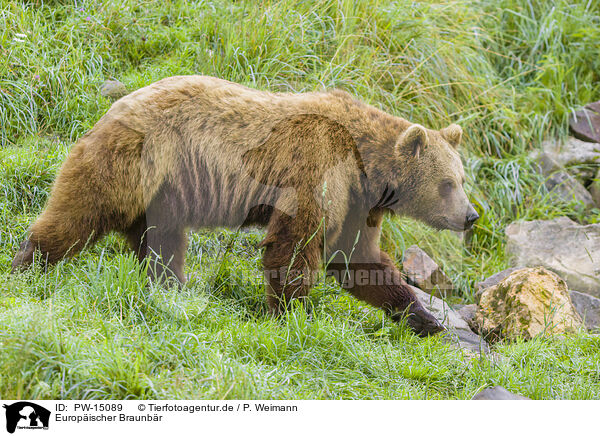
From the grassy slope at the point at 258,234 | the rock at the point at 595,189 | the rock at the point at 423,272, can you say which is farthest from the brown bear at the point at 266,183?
the rock at the point at 595,189

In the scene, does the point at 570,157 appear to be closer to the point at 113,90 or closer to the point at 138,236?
the point at 113,90

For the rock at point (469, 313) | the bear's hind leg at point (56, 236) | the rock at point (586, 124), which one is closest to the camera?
the bear's hind leg at point (56, 236)

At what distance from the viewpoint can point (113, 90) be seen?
257 inches

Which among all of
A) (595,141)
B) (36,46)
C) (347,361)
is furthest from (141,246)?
(595,141)

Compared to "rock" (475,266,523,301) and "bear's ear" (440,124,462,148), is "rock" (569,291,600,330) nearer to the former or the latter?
"rock" (475,266,523,301)

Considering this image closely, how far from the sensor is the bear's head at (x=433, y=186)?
486cm

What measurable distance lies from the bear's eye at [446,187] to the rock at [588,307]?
186 centimetres

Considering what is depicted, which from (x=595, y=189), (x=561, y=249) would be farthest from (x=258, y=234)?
(x=595, y=189)

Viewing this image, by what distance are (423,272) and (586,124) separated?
3.86m

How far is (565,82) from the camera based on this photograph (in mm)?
8867
